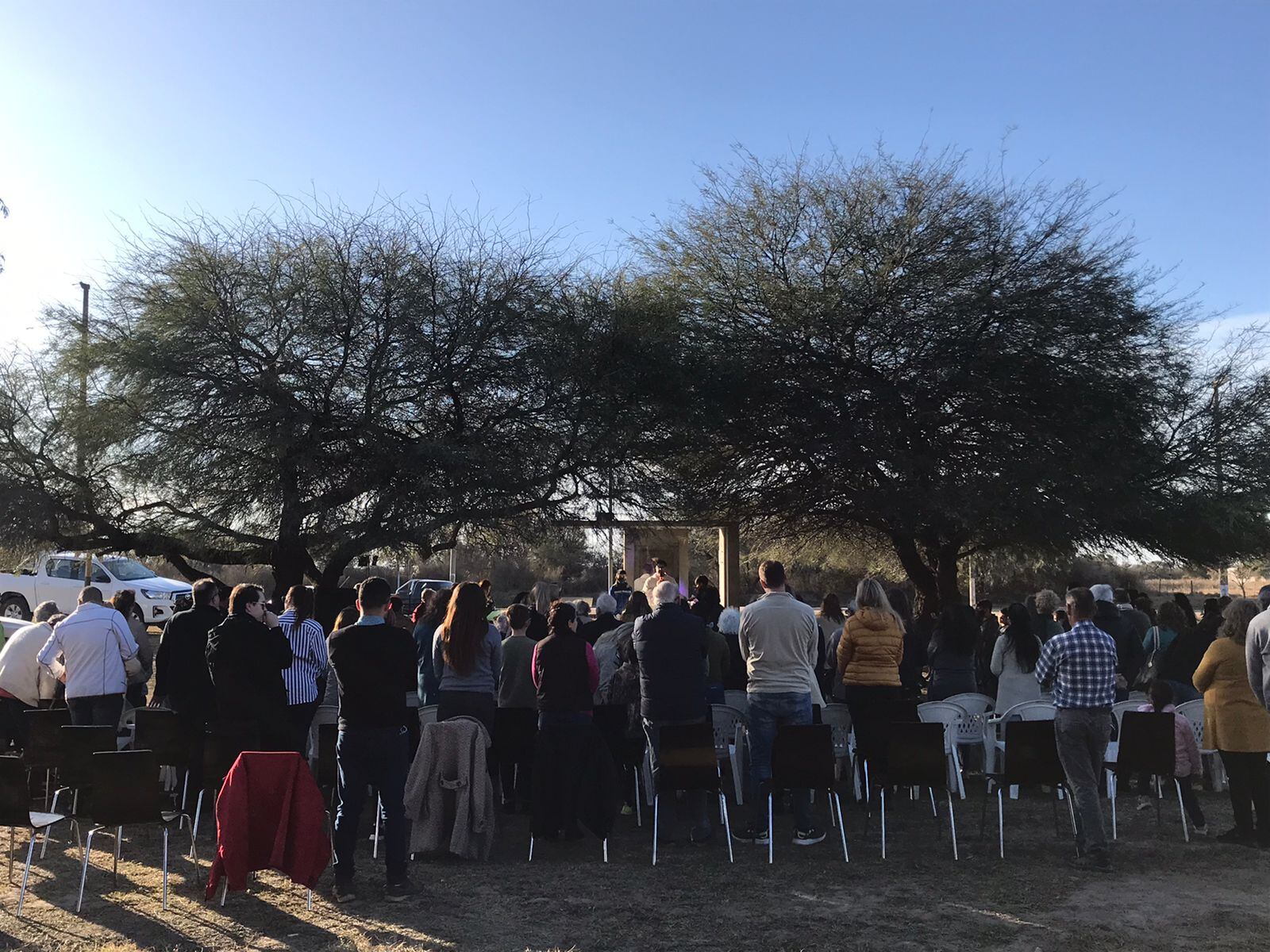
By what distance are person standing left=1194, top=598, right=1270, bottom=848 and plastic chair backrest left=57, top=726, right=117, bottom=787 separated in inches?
300

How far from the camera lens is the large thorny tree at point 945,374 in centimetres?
1614

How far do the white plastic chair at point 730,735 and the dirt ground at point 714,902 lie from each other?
0.99m

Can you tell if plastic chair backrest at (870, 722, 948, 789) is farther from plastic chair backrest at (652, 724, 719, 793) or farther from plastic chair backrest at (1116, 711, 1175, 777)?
plastic chair backrest at (1116, 711, 1175, 777)

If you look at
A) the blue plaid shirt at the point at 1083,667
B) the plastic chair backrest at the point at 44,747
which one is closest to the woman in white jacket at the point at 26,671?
the plastic chair backrest at the point at 44,747

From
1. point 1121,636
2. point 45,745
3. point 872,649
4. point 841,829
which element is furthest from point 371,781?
point 1121,636

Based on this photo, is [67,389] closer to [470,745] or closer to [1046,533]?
[470,745]

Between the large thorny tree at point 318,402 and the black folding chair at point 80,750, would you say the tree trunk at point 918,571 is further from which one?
the black folding chair at point 80,750

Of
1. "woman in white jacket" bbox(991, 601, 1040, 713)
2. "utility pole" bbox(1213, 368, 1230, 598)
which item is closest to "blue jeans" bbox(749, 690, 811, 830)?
"woman in white jacket" bbox(991, 601, 1040, 713)

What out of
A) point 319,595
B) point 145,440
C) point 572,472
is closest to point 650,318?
point 572,472

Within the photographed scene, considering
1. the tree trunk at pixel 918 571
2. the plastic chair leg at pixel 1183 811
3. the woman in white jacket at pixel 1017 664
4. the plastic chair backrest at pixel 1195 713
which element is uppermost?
the tree trunk at pixel 918 571

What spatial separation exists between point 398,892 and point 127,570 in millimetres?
23405

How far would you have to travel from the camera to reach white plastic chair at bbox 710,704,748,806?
28.7 ft

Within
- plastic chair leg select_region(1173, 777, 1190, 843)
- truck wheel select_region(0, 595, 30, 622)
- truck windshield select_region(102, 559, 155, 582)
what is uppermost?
truck windshield select_region(102, 559, 155, 582)

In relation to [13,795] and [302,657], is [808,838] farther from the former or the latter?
[13,795]
